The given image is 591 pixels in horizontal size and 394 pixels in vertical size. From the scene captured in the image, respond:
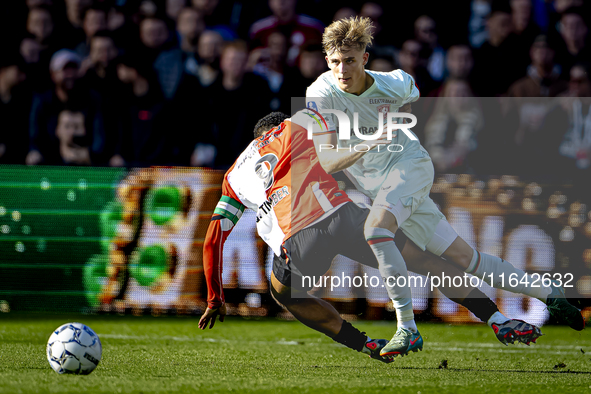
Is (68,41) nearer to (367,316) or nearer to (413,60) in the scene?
(413,60)

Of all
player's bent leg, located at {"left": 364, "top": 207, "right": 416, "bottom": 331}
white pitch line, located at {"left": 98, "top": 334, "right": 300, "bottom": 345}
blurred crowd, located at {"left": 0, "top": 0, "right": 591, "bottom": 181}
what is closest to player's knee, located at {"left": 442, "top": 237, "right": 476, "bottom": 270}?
player's bent leg, located at {"left": 364, "top": 207, "right": 416, "bottom": 331}

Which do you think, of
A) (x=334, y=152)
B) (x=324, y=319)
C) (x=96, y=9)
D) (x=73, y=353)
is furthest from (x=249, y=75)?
(x=73, y=353)

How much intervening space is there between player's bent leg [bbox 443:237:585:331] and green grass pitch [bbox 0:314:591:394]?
14.7 inches

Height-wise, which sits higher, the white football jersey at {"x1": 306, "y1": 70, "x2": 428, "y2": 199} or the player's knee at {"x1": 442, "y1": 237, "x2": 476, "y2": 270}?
the white football jersey at {"x1": 306, "y1": 70, "x2": 428, "y2": 199}

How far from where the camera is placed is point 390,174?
5.30 meters

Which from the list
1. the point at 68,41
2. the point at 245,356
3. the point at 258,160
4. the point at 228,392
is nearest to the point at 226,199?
the point at 258,160

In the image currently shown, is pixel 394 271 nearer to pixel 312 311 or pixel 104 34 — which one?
pixel 312 311

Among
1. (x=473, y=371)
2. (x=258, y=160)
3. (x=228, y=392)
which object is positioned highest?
(x=258, y=160)

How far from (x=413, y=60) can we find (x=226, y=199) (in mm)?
3008

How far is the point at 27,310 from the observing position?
751 centimetres

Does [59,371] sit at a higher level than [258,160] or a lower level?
lower

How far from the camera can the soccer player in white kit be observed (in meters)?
5.16

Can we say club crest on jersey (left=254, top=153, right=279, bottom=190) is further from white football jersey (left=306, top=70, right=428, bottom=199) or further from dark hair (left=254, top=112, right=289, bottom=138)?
white football jersey (left=306, top=70, right=428, bottom=199)

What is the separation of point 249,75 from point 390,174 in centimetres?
280
